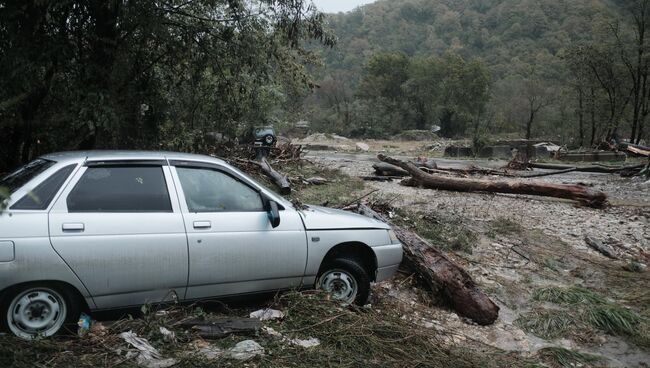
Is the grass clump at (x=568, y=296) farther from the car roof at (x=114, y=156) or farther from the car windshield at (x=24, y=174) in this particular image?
the car windshield at (x=24, y=174)

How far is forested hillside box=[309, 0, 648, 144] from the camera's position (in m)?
35.1

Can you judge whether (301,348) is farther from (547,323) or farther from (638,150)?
(638,150)

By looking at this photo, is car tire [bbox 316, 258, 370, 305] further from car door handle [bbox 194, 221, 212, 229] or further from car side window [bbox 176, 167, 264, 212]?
car door handle [bbox 194, 221, 212, 229]

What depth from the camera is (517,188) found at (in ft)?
41.5

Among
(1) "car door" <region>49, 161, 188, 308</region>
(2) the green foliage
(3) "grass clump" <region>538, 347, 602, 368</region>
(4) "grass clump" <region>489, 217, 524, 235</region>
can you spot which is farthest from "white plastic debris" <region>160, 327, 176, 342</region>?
(2) the green foliage

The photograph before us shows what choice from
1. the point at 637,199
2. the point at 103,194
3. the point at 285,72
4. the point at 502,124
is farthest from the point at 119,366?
the point at 502,124

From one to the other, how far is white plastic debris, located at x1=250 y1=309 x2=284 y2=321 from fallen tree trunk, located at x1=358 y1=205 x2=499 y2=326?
2.33 m

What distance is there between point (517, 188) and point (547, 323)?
24.5 ft

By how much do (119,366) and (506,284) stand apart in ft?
17.0

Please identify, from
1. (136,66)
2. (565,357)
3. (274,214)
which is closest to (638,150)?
(565,357)

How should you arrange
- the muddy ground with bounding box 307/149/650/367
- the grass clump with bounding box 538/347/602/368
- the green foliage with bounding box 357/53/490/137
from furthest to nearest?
the green foliage with bounding box 357/53/490/137, the muddy ground with bounding box 307/149/650/367, the grass clump with bounding box 538/347/602/368

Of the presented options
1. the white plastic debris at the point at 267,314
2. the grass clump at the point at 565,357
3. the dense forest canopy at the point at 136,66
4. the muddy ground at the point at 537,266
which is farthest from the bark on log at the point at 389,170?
the white plastic debris at the point at 267,314

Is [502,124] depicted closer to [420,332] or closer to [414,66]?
[414,66]

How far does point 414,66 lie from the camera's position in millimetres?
64625
